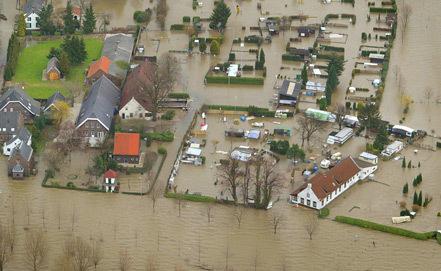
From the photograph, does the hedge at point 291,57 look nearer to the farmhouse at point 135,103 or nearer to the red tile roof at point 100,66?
the farmhouse at point 135,103

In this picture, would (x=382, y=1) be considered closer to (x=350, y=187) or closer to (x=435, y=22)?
(x=435, y=22)

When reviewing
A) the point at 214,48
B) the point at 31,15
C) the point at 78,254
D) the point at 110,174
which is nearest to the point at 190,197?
the point at 110,174

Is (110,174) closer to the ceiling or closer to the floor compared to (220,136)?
closer to the floor

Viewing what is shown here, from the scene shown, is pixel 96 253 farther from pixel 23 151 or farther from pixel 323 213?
pixel 323 213

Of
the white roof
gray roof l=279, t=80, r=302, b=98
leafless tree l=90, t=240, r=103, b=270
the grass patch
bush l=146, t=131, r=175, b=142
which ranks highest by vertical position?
gray roof l=279, t=80, r=302, b=98

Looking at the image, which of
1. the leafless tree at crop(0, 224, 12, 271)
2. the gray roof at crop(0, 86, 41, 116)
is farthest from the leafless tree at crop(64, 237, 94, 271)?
the gray roof at crop(0, 86, 41, 116)

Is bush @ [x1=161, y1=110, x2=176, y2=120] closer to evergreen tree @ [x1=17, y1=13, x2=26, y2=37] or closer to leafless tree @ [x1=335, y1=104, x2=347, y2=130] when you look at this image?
leafless tree @ [x1=335, y1=104, x2=347, y2=130]
